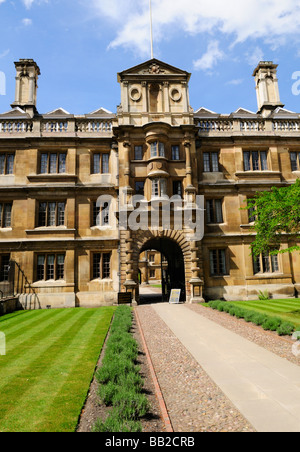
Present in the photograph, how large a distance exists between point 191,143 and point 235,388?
20415 mm

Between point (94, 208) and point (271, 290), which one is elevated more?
point (94, 208)

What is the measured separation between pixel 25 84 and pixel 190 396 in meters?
30.0

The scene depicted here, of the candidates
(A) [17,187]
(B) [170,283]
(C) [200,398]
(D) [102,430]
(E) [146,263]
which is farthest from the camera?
(E) [146,263]

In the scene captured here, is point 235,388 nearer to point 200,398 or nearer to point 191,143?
point 200,398

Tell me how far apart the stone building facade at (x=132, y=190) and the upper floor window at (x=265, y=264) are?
103 mm

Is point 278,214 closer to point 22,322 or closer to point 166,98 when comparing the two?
point 166,98

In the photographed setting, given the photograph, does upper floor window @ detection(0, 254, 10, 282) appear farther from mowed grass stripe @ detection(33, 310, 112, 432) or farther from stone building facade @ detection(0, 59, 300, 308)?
mowed grass stripe @ detection(33, 310, 112, 432)

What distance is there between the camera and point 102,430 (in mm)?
4812

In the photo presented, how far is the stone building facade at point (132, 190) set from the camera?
2278 centimetres

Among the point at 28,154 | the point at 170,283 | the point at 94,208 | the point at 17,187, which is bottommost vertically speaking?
the point at 170,283

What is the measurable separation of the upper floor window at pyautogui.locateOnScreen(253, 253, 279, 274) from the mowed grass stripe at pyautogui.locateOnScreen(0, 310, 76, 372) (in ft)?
53.6

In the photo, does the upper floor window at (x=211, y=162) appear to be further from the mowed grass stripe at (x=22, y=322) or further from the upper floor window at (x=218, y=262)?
the mowed grass stripe at (x=22, y=322)

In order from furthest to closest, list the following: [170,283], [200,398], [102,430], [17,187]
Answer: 1. [170,283]
2. [17,187]
3. [200,398]
4. [102,430]

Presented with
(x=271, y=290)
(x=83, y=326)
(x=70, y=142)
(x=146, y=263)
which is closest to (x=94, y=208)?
(x=70, y=142)
